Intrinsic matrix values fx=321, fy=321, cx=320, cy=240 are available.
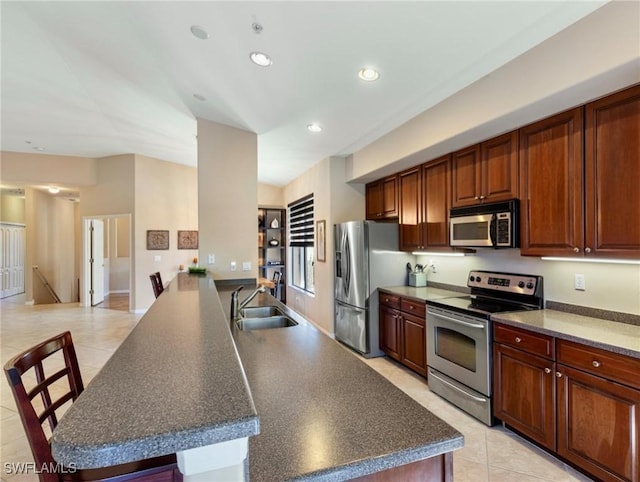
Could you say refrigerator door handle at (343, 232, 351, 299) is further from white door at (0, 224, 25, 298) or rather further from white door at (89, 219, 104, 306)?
white door at (0, 224, 25, 298)

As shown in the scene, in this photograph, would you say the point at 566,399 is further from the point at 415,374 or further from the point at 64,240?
the point at 64,240

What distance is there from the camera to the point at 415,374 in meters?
3.52

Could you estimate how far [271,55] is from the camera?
2348 mm

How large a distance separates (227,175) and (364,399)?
11.3 feet

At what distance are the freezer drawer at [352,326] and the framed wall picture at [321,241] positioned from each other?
82 cm

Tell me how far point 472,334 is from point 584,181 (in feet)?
4.41

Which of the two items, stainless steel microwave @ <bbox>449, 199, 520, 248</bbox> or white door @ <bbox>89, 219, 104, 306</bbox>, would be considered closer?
stainless steel microwave @ <bbox>449, 199, 520, 248</bbox>

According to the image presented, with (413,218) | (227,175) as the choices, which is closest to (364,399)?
(413,218)

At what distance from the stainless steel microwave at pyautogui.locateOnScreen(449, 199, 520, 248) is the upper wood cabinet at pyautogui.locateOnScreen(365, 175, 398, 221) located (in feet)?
3.58

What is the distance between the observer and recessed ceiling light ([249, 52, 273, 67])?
92.8 inches

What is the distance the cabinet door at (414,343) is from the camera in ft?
10.7

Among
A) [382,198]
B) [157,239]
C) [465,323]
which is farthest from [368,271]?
[157,239]

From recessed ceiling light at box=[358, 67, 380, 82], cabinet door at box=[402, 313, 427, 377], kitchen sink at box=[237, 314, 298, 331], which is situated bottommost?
cabinet door at box=[402, 313, 427, 377]

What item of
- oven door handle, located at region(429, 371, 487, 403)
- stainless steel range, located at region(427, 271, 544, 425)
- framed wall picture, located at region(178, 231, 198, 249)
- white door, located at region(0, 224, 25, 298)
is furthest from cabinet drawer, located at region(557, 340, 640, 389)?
white door, located at region(0, 224, 25, 298)
